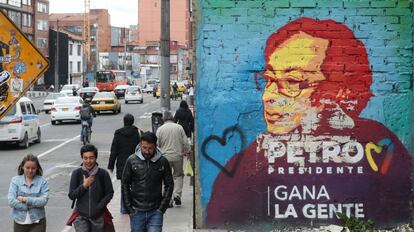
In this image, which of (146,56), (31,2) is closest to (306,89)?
(31,2)

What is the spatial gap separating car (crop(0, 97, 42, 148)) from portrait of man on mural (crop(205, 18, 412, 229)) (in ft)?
43.8

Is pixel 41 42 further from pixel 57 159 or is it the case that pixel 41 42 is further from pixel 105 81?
pixel 57 159

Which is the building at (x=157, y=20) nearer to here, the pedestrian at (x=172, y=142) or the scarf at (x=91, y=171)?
the pedestrian at (x=172, y=142)

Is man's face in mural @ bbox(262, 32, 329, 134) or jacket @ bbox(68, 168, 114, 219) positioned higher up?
man's face in mural @ bbox(262, 32, 329, 134)

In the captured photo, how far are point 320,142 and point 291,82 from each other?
2.83 ft

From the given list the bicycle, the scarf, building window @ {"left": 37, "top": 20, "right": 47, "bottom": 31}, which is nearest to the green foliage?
the scarf

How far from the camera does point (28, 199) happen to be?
21.1 ft

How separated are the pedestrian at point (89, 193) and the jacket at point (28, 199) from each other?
296mm

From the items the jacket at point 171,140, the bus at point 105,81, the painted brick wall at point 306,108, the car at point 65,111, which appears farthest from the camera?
the bus at point 105,81

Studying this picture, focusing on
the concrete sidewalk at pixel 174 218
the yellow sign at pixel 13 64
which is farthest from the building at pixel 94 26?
the yellow sign at pixel 13 64

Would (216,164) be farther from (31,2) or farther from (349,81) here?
(31,2)

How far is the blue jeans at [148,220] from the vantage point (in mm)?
6734

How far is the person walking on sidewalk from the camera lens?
6656mm

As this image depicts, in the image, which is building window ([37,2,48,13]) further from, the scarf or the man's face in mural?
the scarf
